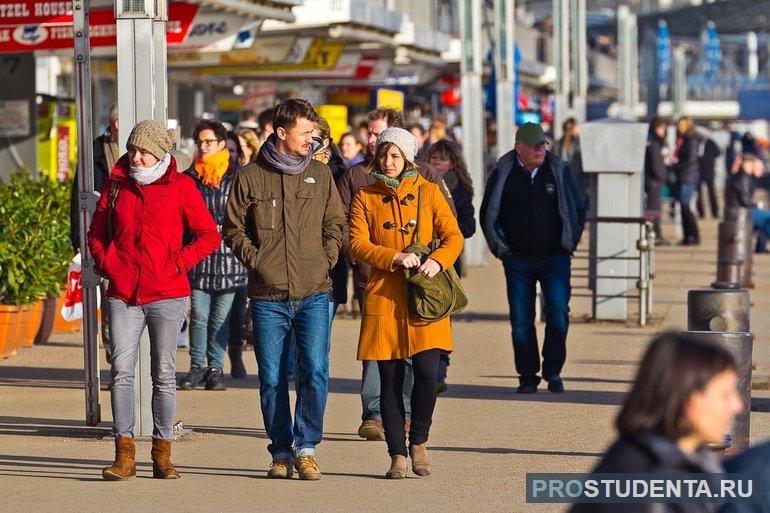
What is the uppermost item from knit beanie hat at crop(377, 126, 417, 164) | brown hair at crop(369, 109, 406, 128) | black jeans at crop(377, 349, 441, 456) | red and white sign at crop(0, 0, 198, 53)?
red and white sign at crop(0, 0, 198, 53)

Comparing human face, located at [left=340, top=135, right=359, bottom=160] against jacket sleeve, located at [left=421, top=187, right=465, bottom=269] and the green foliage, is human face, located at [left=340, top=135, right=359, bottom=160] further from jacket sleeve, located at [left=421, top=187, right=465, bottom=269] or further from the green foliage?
jacket sleeve, located at [left=421, top=187, right=465, bottom=269]

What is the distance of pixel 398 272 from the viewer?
8773mm

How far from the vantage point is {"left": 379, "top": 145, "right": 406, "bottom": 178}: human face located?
8.80 meters

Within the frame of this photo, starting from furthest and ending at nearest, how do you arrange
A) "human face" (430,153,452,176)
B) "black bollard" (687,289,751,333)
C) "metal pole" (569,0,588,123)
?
1. "metal pole" (569,0,588,123)
2. "human face" (430,153,452,176)
3. "black bollard" (687,289,751,333)

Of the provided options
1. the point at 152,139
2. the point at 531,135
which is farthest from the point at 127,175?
the point at 531,135

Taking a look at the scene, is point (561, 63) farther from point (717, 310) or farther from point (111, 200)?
point (111, 200)

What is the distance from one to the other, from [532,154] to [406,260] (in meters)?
3.43

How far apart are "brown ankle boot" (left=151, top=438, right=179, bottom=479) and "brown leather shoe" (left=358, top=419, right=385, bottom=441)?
1.48 metres

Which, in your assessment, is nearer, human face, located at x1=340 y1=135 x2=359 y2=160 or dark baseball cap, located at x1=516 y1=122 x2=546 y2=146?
dark baseball cap, located at x1=516 y1=122 x2=546 y2=146

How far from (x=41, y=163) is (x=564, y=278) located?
30.5 ft

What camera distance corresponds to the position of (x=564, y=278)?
12.1m

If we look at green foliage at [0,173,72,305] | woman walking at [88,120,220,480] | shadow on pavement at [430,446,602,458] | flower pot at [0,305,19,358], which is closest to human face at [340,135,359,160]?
green foliage at [0,173,72,305]

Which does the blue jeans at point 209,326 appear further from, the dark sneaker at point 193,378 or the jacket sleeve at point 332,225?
the jacket sleeve at point 332,225

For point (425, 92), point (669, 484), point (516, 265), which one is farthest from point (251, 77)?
point (669, 484)
